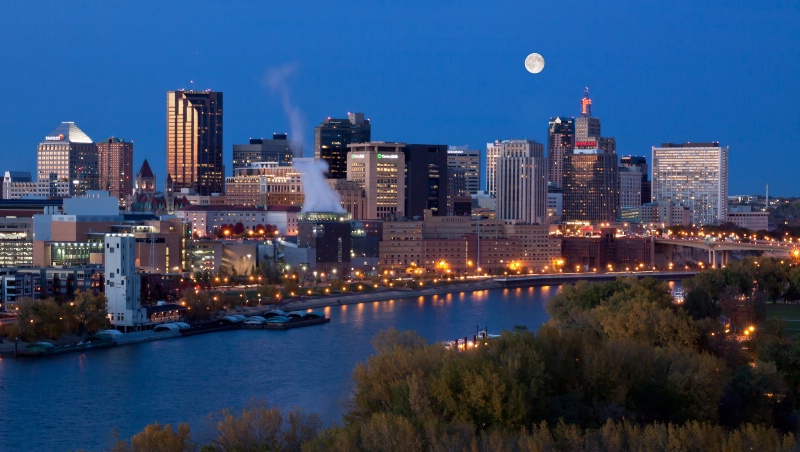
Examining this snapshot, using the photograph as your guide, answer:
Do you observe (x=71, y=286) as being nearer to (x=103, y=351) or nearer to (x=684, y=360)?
(x=103, y=351)

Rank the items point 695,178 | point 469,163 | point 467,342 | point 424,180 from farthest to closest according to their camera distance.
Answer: point 695,178, point 469,163, point 424,180, point 467,342

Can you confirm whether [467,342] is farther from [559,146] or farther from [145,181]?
[559,146]

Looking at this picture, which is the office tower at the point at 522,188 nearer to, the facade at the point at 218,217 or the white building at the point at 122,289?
the facade at the point at 218,217

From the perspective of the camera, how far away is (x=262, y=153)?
4959 centimetres

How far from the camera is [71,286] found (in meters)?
19.4

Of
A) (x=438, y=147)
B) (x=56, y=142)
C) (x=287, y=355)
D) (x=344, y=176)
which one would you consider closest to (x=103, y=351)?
(x=287, y=355)

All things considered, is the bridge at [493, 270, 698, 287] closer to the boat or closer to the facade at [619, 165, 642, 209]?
the boat

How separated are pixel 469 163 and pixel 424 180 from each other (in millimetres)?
14274

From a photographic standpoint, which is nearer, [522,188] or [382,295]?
[382,295]

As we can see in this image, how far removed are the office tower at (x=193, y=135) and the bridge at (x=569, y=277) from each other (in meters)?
20.5

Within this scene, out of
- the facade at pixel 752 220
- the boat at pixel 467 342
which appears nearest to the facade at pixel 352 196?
the boat at pixel 467 342

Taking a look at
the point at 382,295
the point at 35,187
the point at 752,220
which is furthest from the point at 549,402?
the point at 752,220

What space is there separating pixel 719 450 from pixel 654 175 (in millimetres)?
55093

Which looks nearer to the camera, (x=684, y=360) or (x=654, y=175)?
(x=684, y=360)
